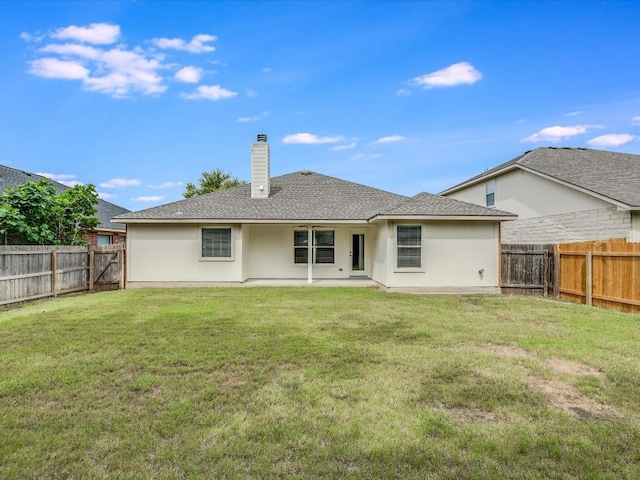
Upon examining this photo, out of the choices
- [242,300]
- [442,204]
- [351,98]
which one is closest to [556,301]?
[442,204]

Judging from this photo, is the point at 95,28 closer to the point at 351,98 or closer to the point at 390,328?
the point at 351,98

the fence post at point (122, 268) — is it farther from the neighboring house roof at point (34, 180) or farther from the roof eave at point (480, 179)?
the roof eave at point (480, 179)

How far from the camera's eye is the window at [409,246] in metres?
12.5

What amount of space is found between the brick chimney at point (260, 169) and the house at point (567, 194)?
10186mm

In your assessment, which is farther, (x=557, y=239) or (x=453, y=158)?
(x=453, y=158)

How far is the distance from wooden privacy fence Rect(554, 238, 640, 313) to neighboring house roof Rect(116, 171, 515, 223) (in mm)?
2505

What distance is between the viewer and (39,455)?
109 inches

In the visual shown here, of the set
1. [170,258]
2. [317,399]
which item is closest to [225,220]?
[170,258]

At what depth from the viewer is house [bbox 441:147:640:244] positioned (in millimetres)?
11258

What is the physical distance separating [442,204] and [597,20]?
778cm

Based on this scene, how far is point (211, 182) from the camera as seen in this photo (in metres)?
41.4

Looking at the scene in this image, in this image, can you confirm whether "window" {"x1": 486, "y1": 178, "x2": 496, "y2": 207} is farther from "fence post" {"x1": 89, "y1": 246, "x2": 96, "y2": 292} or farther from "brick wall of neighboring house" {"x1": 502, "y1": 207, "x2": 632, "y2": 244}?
"fence post" {"x1": 89, "y1": 246, "x2": 96, "y2": 292}

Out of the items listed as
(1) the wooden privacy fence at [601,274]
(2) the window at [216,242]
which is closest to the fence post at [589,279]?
(1) the wooden privacy fence at [601,274]

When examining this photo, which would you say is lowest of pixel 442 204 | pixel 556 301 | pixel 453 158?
pixel 556 301
